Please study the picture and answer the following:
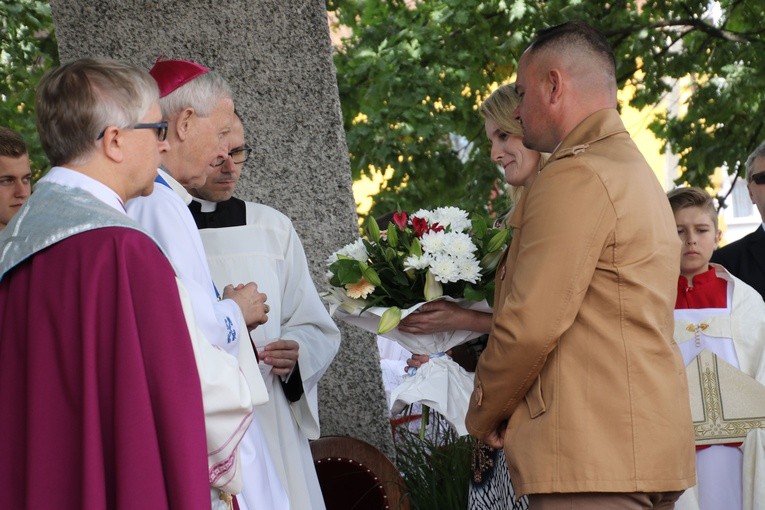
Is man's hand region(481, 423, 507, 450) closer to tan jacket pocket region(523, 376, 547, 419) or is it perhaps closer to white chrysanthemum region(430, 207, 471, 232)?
A: tan jacket pocket region(523, 376, 547, 419)

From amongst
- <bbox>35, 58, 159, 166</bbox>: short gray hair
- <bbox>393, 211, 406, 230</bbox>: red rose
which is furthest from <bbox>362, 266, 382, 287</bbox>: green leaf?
<bbox>35, 58, 159, 166</bbox>: short gray hair

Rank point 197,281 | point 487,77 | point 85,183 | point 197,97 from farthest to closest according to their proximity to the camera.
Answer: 1. point 487,77
2. point 197,97
3. point 197,281
4. point 85,183

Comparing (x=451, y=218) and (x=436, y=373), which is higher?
(x=451, y=218)

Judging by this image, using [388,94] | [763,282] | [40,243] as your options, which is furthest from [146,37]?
[388,94]

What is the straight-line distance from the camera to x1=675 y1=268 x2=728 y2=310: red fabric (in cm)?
526

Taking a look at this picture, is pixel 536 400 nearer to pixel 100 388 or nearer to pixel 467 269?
pixel 467 269

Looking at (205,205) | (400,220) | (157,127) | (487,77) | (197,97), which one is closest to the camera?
(157,127)

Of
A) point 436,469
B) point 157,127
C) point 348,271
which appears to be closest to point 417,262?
point 348,271

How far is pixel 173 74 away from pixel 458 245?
4.21 feet

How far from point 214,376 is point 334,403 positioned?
99.9 inches

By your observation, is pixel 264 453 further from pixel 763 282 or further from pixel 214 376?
pixel 763 282

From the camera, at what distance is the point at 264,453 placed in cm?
393

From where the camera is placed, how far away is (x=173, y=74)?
411 centimetres

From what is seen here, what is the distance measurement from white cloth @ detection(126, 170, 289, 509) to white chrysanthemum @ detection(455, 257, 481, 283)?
1.09m
